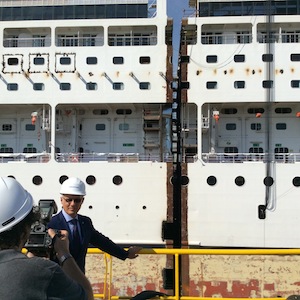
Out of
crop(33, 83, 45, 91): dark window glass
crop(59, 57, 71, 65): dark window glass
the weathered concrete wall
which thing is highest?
crop(59, 57, 71, 65): dark window glass

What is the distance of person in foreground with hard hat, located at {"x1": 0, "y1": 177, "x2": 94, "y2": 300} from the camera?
1439 mm

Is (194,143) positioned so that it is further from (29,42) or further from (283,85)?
(29,42)

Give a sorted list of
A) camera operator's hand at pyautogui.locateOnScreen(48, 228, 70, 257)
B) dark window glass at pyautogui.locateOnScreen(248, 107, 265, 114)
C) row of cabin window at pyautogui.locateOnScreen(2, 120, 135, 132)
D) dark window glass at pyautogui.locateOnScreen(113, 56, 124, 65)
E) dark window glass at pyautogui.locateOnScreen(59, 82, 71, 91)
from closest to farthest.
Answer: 1. camera operator's hand at pyautogui.locateOnScreen(48, 228, 70, 257)
2. dark window glass at pyautogui.locateOnScreen(59, 82, 71, 91)
3. dark window glass at pyautogui.locateOnScreen(113, 56, 124, 65)
4. dark window glass at pyautogui.locateOnScreen(248, 107, 265, 114)
5. row of cabin window at pyautogui.locateOnScreen(2, 120, 135, 132)

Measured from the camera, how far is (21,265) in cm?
147

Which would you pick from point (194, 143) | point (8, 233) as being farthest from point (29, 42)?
point (8, 233)

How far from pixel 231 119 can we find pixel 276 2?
4.61 m

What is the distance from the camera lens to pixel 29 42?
1563 cm

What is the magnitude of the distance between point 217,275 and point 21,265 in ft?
36.5

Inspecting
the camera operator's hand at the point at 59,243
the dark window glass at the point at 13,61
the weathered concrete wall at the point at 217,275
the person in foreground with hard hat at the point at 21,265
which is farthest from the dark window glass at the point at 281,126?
the person in foreground with hard hat at the point at 21,265

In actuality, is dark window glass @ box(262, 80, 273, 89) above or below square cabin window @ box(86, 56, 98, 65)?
below

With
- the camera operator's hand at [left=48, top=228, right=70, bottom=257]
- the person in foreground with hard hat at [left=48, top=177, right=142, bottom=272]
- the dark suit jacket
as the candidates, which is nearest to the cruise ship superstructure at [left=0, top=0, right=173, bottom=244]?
the dark suit jacket

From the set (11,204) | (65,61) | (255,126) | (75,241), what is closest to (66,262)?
(11,204)

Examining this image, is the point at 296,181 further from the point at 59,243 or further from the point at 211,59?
the point at 59,243

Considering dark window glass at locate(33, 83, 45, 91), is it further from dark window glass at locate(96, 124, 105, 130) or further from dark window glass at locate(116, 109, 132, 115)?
dark window glass at locate(116, 109, 132, 115)
